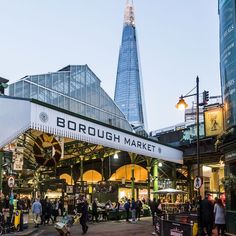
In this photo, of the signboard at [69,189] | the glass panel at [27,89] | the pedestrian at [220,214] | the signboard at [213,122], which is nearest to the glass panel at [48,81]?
the glass panel at [27,89]

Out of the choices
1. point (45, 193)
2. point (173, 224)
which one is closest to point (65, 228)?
point (173, 224)

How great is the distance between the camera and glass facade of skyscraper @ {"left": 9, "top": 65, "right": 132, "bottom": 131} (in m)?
41.0

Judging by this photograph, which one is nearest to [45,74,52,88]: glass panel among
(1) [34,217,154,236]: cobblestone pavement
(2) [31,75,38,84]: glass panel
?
(2) [31,75,38,84]: glass panel

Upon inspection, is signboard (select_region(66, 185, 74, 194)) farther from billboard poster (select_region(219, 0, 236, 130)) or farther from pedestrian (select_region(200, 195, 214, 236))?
pedestrian (select_region(200, 195, 214, 236))

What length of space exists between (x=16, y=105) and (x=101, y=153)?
2128 cm

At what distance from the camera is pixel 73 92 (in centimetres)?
4578

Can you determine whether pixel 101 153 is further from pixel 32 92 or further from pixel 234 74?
pixel 234 74

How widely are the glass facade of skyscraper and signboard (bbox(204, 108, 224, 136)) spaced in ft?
66.2

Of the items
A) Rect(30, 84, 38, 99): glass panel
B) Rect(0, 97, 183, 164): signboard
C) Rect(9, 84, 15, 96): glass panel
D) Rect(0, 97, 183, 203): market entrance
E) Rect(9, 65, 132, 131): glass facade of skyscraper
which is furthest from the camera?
Rect(9, 65, 132, 131): glass facade of skyscraper

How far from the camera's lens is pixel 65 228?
59.3ft

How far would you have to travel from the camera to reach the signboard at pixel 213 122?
84.5 feet

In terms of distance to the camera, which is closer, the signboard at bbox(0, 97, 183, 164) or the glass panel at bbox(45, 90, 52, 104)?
the signboard at bbox(0, 97, 183, 164)

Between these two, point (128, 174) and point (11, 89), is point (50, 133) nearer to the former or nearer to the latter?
point (11, 89)

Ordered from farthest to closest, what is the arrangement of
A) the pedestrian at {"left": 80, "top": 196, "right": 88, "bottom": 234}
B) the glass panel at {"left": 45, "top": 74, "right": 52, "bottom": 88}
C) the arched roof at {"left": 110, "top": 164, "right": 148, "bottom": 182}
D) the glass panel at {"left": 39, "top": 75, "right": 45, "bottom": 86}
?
1. the arched roof at {"left": 110, "top": 164, "right": 148, "bottom": 182}
2. the glass panel at {"left": 45, "top": 74, "right": 52, "bottom": 88}
3. the glass panel at {"left": 39, "top": 75, "right": 45, "bottom": 86}
4. the pedestrian at {"left": 80, "top": 196, "right": 88, "bottom": 234}
